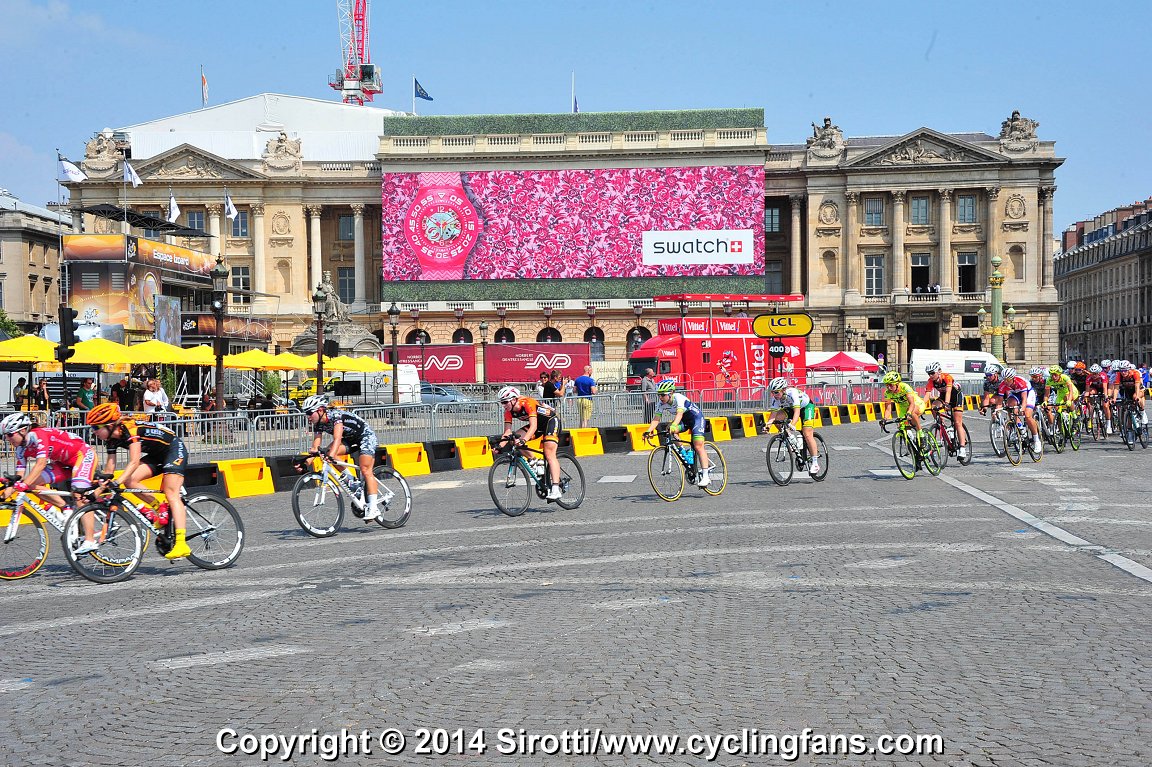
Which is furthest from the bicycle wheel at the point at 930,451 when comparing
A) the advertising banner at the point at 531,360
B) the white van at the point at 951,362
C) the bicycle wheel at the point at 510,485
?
the white van at the point at 951,362

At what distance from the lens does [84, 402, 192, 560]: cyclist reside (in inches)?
446

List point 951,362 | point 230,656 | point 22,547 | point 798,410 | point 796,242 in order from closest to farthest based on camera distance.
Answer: point 230,656 < point 22,547 < point 798,410 < point 951,362 < point 796,242

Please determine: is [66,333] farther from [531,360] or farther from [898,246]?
[898,246]

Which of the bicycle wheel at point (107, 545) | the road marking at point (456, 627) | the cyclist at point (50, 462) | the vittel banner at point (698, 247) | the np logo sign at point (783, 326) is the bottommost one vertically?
the road marking at point (456, 627)

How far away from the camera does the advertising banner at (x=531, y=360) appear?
65.2 meters

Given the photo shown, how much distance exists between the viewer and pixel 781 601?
9.16 metres

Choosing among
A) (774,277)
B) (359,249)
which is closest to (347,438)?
(359,249)

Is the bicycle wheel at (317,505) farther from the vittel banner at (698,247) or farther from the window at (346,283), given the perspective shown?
the window at (346,283)

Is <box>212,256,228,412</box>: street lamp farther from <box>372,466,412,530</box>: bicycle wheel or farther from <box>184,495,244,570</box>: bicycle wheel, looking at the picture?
<box>184,495,244,570</box>: bicycle wheel

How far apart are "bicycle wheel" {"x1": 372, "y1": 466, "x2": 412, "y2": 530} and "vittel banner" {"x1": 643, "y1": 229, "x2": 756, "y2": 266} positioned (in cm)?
6725

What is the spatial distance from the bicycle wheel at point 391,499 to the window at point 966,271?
77.7 metres

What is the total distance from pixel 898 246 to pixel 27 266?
6424 centimetres

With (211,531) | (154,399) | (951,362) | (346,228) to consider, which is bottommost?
(211,531)

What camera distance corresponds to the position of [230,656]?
25.3 feet
